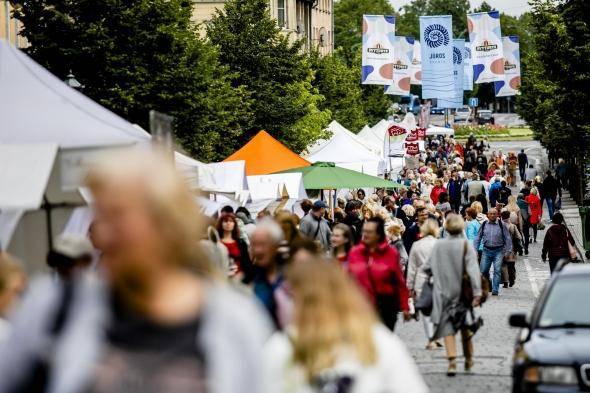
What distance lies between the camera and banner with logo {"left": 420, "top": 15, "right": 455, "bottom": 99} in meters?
53.0

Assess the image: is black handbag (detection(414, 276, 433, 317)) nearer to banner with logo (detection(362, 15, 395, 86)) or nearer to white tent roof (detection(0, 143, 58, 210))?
white tent roof (detection(0, 143, 58, 210))

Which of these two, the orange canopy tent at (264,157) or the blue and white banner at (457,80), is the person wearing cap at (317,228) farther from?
the blue and white banner at (457,80)

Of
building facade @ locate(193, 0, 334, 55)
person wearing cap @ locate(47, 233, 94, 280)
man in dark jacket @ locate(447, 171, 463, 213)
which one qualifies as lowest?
man in dark jacket @ locate(447, 171, 463, 213)

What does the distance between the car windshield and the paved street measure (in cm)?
196

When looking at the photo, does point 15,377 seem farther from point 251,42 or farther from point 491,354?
point 251,42

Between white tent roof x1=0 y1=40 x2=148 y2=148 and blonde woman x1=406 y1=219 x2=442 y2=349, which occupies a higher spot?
white tent roof x1=0 y1=40 x2=148 y2=148

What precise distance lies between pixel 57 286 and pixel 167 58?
31.6 m

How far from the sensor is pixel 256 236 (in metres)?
8.93

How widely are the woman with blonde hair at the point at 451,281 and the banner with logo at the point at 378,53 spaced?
40616mm

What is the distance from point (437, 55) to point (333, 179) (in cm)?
2753

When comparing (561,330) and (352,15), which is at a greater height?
(352,15)

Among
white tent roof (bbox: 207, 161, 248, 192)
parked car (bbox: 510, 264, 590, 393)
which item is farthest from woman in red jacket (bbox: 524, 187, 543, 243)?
parked car (bbox: 510, 264, 590, 393)

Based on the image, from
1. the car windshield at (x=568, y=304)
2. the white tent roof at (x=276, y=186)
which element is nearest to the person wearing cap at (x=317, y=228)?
the white tent roof at (x=276, y=186)

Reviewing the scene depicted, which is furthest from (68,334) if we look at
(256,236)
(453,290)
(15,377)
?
(453,290)
